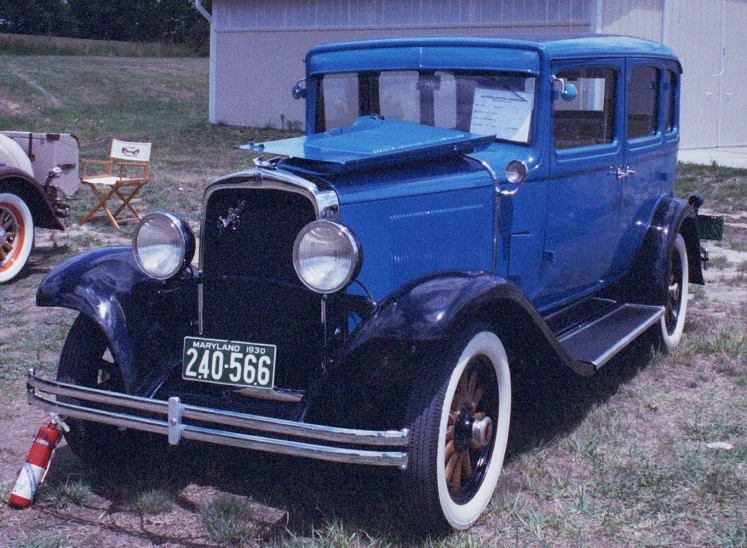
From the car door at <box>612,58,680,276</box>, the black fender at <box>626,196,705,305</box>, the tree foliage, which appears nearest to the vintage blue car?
the car door at <box>612,58,680,276</box>

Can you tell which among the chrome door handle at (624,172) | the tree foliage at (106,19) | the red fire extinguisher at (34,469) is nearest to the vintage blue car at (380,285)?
the red fire extinguisher at (34,469)

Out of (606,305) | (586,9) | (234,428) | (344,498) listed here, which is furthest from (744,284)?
(586,9)

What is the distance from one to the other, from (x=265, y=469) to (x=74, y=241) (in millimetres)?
5444

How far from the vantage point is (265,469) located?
12.1ft

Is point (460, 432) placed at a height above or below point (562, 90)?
below

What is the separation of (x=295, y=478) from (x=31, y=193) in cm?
451

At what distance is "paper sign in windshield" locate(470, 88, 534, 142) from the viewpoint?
13.0 ft

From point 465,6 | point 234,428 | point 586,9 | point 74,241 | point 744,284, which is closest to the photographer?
point 234,428

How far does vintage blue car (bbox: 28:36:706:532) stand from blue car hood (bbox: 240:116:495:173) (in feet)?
0.04

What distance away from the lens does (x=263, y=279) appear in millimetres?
3264

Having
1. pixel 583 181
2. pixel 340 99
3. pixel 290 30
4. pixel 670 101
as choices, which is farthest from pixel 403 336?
pixel 290 30

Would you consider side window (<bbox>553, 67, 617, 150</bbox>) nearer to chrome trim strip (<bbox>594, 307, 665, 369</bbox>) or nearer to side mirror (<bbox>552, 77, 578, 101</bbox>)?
side mirror (<bbox>552, 77, 578, 101</bbox>)

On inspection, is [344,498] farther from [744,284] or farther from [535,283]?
[744,284]

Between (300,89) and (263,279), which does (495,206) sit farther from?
(300,89)
